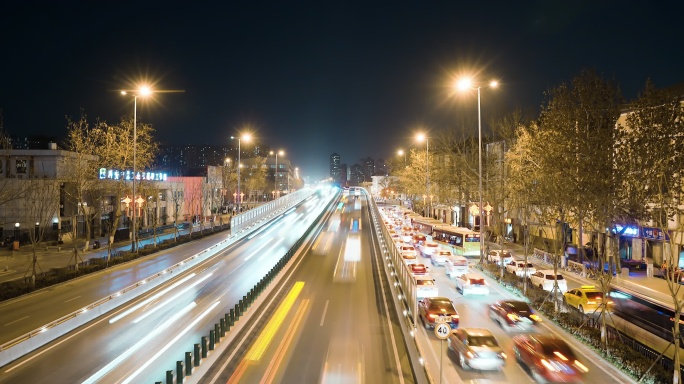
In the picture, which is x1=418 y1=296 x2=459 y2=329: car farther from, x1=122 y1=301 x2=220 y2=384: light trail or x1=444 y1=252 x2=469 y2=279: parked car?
x1=444 y1=252 x2=469 y2=279: parked car

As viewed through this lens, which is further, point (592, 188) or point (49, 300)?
point (49, 300)

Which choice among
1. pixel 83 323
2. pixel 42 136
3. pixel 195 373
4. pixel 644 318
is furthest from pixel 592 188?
pixel 42 136

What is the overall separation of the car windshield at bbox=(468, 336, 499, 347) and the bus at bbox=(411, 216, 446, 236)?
112 ft

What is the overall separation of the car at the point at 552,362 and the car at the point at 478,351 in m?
0.98

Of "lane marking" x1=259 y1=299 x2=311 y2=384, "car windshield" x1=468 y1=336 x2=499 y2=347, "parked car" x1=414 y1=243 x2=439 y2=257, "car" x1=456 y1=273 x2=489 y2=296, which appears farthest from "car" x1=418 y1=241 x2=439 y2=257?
"car windshield" x1=468 y1=336 x2=499 y2=347

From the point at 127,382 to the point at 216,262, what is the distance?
71.5 ft

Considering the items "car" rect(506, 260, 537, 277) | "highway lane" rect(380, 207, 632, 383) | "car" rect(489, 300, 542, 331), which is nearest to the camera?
"highway lane" rect(380, 207, 632, 383)

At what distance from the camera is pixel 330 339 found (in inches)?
703

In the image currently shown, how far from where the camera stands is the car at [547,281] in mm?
27438

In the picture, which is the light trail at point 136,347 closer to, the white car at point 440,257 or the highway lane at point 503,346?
the highway lane at point 503,346

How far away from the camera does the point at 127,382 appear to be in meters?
13.7

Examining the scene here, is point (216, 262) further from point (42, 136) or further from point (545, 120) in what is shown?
point (42, 136)

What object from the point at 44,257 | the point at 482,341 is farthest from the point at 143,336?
the point at 44,257

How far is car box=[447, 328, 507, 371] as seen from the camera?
48.5 ft
